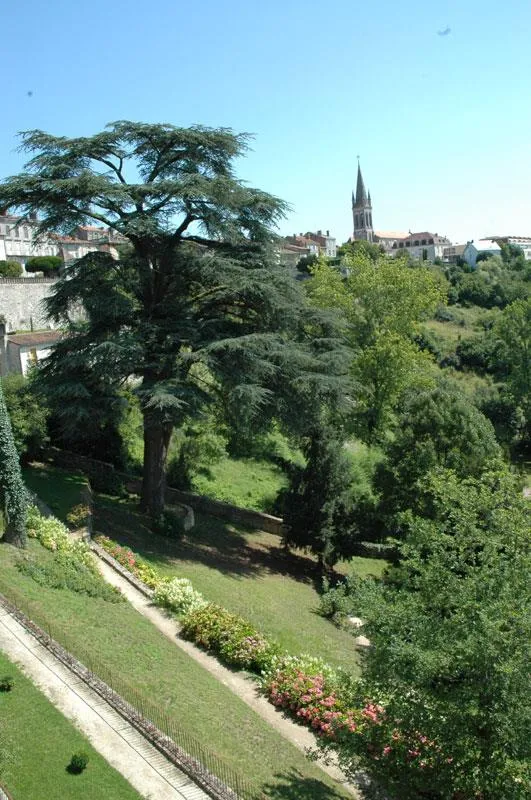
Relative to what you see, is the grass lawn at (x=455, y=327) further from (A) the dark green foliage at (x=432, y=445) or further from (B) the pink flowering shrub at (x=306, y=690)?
(B) the pink flowering shrub at (x=306, y=690)

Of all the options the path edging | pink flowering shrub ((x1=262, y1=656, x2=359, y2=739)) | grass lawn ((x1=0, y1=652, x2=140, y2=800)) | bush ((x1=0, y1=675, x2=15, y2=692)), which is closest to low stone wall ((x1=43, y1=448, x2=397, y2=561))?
pink flowering shrub ((x1=262, y1=656, x2=359, y2=739))

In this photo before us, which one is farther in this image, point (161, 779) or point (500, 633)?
point (161, 779)

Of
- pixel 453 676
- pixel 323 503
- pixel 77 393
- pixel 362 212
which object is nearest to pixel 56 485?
pixel 77 393

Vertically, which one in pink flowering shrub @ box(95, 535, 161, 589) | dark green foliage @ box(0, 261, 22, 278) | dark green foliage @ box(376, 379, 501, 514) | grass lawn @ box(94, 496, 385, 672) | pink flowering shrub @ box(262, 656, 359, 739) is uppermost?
dark green foliage @ box(0, 261, 22, 278)

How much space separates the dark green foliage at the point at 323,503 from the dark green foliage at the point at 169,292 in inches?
85.1

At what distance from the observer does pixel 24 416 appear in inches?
940

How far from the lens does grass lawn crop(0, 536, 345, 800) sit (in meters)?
10.8

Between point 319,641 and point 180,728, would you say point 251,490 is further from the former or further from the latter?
point 180,728

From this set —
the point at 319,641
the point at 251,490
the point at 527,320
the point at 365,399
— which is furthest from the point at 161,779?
the point at 527,320

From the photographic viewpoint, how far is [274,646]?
14586 mm

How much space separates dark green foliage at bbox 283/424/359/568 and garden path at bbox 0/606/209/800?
37.3 ft

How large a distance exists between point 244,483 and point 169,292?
36.1 feet

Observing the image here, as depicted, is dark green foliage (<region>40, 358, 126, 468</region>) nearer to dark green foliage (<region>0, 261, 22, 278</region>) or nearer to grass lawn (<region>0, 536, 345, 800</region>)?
grass lawn (<region>0, 536, 345, 800</region>)

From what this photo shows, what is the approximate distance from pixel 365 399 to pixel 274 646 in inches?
854
